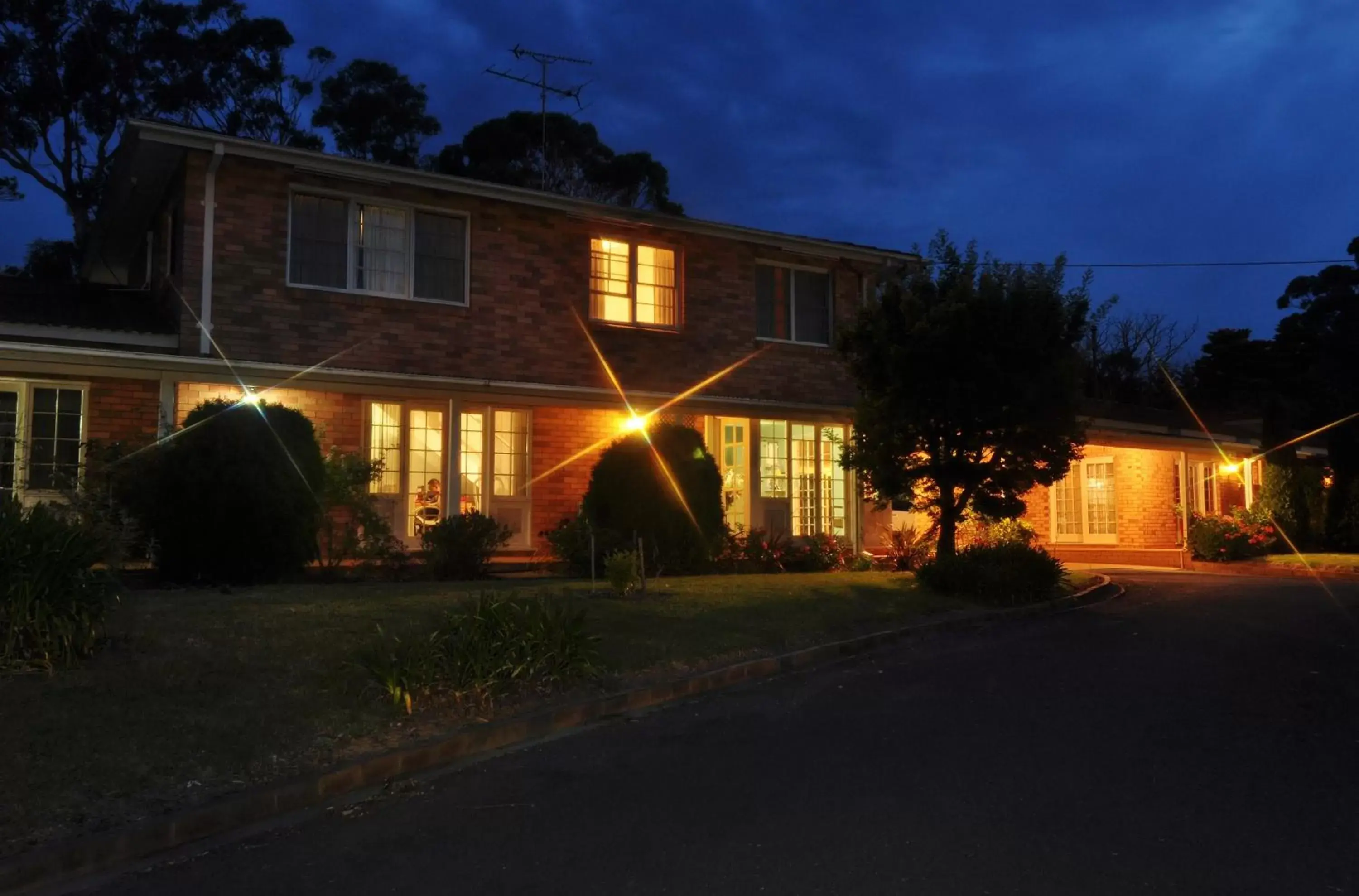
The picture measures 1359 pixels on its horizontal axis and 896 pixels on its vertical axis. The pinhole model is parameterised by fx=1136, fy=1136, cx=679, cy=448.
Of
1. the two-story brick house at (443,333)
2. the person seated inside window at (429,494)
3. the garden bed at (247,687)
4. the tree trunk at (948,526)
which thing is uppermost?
the two-story brick house at (443,333)

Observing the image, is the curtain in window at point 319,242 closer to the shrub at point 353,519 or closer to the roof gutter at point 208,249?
the roof gutter at point 208,249

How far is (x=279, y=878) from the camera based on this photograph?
16.5 ft

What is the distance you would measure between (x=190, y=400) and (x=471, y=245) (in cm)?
433

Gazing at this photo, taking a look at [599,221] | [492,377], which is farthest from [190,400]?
[599,221]

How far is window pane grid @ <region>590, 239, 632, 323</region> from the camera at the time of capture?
1734 centimetres

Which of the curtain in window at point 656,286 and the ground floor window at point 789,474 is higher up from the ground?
the curtain in window at point 656,286

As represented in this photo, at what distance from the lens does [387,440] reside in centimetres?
1608

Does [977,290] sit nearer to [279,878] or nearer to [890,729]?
[890,729]

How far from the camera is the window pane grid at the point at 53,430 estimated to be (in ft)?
46.1

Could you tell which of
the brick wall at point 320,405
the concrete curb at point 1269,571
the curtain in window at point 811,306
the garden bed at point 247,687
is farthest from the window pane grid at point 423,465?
the concrete curb at point 1269,571

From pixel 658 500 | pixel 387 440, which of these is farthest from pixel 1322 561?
pixel 387 440

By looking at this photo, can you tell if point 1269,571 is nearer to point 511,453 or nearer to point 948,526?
point 948,526

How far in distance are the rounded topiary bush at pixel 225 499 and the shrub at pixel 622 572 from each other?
3327mm

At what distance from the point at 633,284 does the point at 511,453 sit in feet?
10.7
